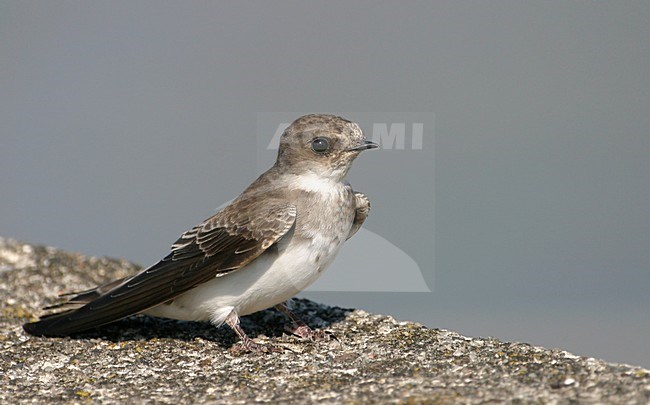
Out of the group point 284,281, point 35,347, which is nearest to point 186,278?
A: point 284,281

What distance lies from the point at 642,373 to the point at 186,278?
336 cm

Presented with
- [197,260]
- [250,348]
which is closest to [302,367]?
[250,348]

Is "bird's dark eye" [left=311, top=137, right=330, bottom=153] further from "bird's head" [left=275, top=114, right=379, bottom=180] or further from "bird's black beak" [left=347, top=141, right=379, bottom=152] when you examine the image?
"bird's black beak" [left=347, top=141, right=379, bottom=152]

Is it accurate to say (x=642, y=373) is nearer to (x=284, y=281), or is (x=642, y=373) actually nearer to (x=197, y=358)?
(x=284, y=281)

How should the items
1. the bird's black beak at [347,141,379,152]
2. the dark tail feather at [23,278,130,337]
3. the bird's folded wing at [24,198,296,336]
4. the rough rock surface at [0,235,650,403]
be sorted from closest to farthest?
the rough rock surface at [0,235,650,403]
the bird's folded wing at [24,198,296,336]
the bird's black beak at [347,141,379,152]
the dark tail feather at [23,278,130,337]

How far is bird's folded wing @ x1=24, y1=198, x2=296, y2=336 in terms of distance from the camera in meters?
6.61

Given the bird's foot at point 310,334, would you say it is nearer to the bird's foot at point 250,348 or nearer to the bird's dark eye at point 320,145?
the bird's foot at point 250,348

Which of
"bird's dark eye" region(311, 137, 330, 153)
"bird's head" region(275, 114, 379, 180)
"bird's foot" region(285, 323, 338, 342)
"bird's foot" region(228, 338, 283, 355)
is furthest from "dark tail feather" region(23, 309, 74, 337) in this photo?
"bird's dark eye" region(311, 137, 330, 153)

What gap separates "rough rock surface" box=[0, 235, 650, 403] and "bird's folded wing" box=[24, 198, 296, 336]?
26cm

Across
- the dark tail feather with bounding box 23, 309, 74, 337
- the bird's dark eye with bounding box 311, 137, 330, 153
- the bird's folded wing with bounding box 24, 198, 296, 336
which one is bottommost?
the dark tail feather with bounding box 23, 309, 74, 337

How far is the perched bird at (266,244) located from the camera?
6.66 m

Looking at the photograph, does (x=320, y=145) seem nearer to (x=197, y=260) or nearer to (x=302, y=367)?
(x=197, y=260)

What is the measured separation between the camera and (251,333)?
739 centimetres

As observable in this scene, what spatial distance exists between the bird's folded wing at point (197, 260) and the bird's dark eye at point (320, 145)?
1.66 ft
